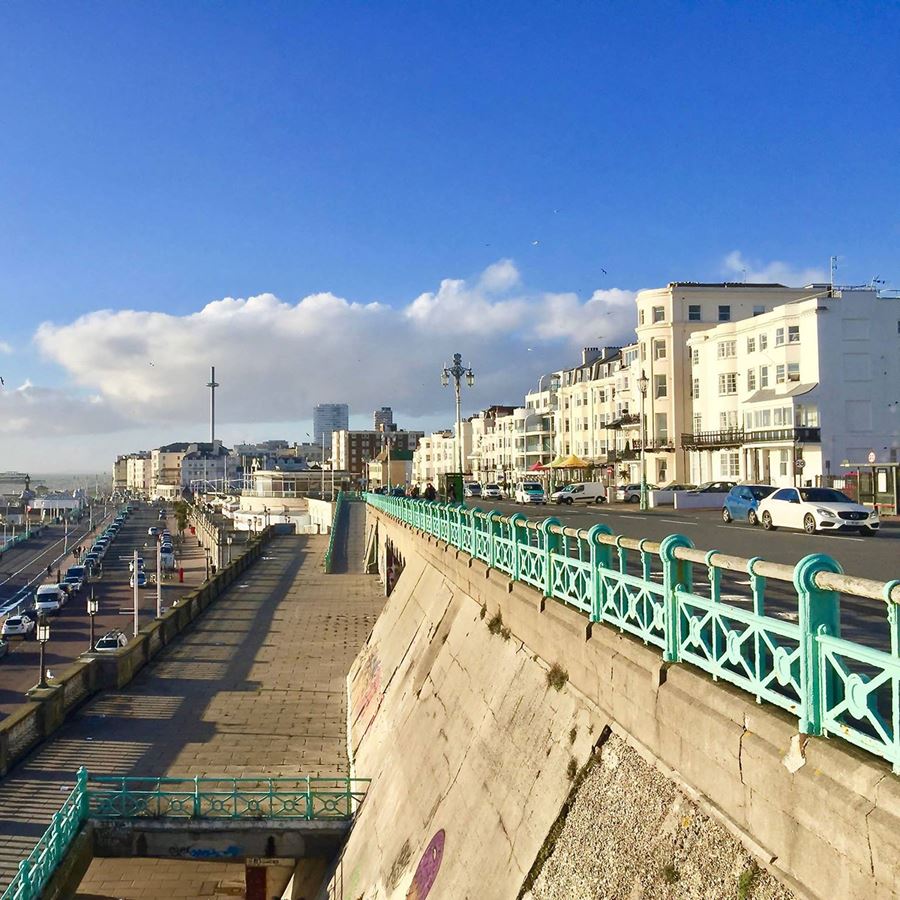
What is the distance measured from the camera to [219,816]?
1622cm

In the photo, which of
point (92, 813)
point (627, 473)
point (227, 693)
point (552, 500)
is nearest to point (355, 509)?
point (627, 473)

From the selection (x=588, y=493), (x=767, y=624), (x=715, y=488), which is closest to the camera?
(x=767, y=624)

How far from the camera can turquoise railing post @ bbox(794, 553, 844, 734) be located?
4.54 meters

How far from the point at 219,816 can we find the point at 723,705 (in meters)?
13.7

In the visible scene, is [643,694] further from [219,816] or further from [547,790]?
[219,816]

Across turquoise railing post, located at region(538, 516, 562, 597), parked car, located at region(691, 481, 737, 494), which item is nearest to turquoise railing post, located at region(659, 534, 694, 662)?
turquoise railing post, located at region(538, 516, 562, 597)

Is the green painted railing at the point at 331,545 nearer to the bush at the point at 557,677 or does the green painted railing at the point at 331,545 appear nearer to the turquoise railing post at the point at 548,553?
the turquoise railing post at the point at 548,553

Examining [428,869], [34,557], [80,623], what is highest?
[428,869]

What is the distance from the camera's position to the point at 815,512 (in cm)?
2316

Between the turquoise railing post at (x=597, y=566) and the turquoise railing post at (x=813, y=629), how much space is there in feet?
11.7

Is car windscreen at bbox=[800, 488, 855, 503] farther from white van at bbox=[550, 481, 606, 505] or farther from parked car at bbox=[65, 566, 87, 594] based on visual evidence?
parked car at bbox=[65, 566, 87, 594]

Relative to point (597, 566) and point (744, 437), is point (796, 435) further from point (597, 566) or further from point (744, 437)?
point (597, 566)

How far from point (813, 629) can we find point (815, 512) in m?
20.3

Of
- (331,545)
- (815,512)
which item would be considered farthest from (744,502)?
(331,545)
